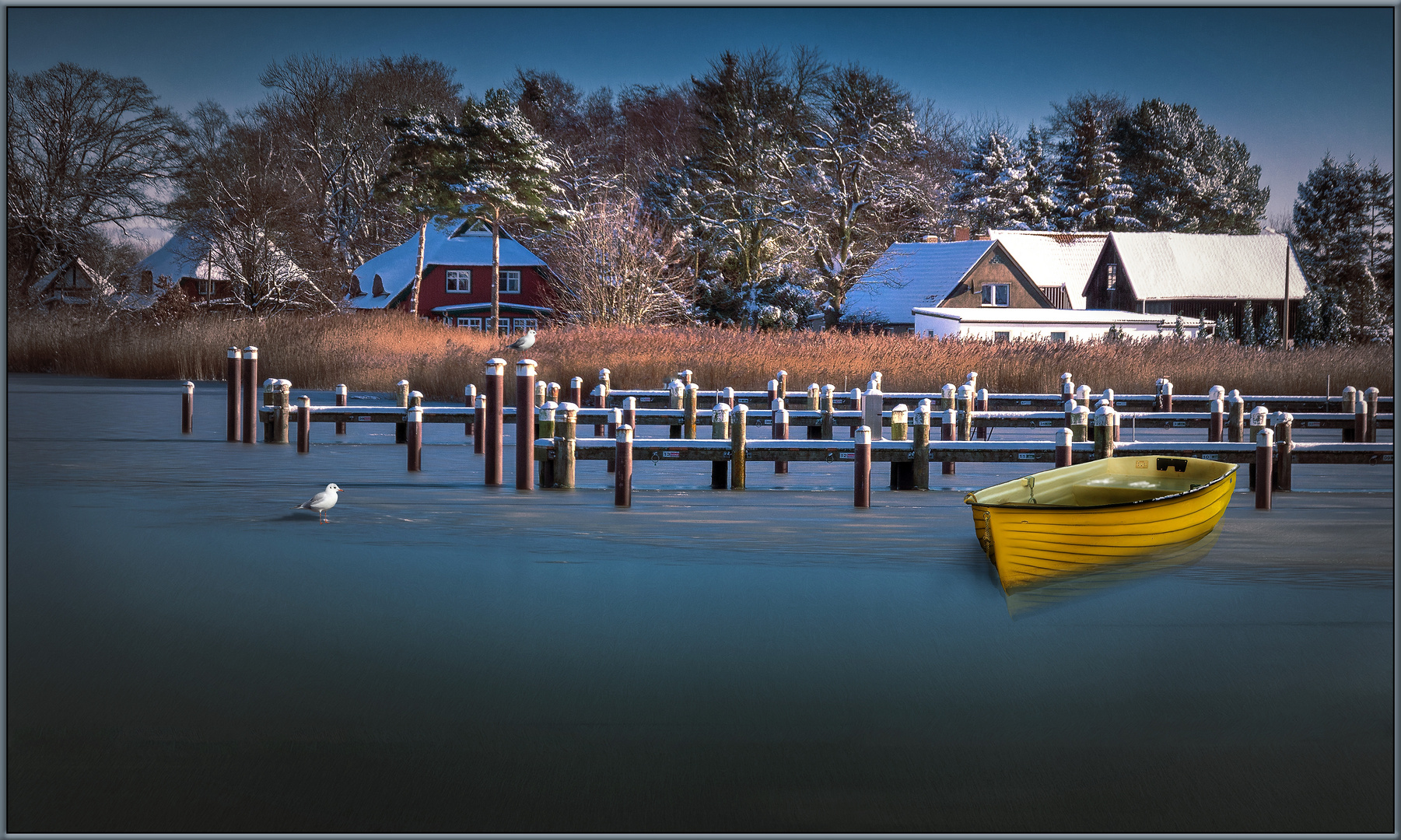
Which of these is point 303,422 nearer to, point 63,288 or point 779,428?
point 779,428

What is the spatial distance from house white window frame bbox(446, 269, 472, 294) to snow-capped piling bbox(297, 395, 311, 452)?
40.6m

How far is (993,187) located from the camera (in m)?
58.8

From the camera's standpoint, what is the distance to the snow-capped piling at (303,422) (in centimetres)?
1645

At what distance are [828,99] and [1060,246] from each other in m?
17.3

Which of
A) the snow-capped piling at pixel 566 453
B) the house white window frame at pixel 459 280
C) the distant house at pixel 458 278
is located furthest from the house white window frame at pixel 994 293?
the snow-capped piling at pixel 566 453

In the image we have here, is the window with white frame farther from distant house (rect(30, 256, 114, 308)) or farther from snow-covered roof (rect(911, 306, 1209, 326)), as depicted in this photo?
distant house (rect(30, 256, 114, 308))

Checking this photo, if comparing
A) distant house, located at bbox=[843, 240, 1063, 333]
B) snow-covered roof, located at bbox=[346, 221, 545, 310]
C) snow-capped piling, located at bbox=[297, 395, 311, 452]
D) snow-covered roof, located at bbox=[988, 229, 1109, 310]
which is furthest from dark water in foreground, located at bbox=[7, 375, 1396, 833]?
snow-covered roof, located at bbox=[346, 221, 545, 310]

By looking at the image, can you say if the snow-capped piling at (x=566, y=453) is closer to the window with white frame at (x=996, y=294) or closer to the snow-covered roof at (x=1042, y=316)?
the snow-covered roof at (x=1042, y=316)

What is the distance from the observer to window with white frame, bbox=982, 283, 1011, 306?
160 ft

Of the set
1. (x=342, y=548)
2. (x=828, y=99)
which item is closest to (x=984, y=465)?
(x=342, y=548)

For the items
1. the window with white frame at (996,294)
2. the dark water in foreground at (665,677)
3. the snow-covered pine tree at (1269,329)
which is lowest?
the dark water in foreground at (665,677)

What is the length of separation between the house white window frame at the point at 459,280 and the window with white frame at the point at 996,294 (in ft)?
73.9

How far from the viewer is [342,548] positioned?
10.2 metres

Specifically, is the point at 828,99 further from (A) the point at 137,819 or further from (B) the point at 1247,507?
(A) the point at 137,819
